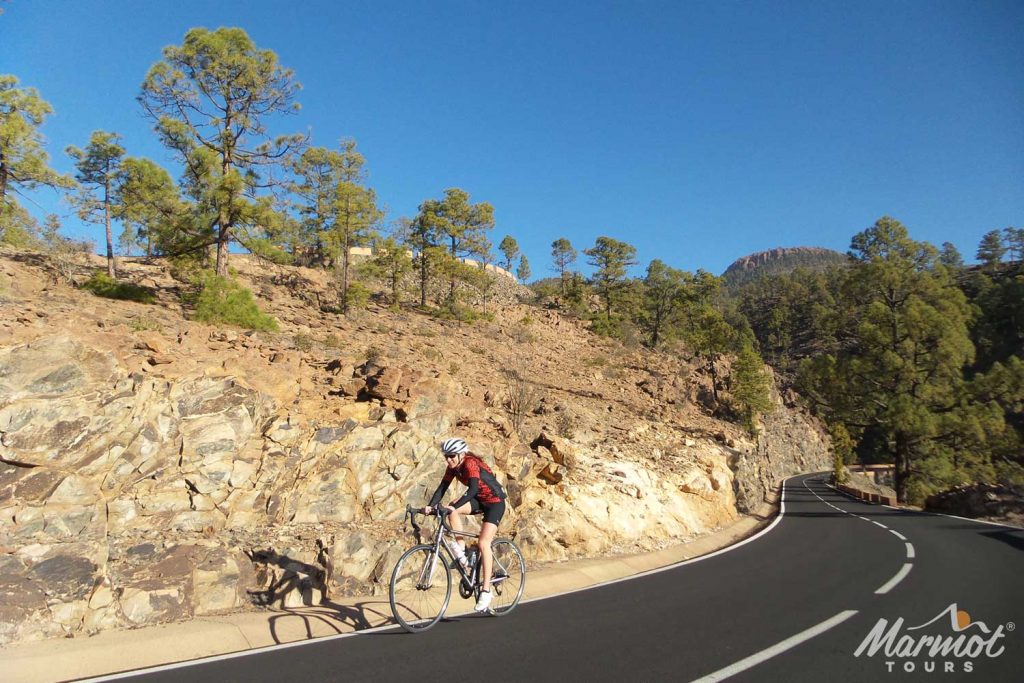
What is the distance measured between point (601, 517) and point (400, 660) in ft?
24.7

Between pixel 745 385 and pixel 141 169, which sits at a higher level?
pixel 141 169

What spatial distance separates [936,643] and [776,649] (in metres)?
1.84

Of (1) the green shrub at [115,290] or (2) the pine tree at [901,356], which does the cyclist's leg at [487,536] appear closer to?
(1) the green shrub at [115,290]

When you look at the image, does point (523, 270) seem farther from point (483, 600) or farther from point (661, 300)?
point (483, 600)

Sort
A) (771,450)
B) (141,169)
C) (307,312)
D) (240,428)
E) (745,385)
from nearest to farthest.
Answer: (240,428), (141,169), (307,312), (745,385), (771,450)

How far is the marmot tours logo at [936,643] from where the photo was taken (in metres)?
5.00

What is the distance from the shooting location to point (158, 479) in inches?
300

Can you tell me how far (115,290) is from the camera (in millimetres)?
19312

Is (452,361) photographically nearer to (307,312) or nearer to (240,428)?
(307,312)

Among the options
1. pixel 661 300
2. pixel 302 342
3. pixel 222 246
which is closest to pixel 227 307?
pixel 302 342

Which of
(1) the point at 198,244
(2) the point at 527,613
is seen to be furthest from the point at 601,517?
(1) the point at 198,244

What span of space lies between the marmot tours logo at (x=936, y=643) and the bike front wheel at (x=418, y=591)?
466 centimetres

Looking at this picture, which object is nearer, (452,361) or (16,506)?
(16,506)

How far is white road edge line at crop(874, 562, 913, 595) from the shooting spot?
7.88 metres
